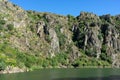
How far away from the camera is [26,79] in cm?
13538

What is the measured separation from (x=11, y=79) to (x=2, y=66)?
4609 cm

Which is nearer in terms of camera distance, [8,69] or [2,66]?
[2,66]

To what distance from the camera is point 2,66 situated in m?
179

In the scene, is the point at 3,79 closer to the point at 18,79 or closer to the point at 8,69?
the point at 18,79

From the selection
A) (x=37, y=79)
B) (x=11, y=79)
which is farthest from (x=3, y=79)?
(x=37, y=79)

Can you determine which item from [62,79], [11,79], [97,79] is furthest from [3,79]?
[97,79]

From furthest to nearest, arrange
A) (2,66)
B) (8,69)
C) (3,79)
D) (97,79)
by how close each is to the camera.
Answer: (8,69) < (2,66) < (97,79) < (3,79)

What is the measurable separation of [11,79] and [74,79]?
1097 inches

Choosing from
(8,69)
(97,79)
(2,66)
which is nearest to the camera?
(97,79)

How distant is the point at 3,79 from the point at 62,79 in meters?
26.3

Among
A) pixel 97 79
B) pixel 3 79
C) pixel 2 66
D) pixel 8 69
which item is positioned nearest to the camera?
pixel 3 79

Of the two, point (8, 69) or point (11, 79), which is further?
point (8, 69)

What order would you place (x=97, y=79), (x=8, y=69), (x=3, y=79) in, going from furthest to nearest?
(x=8, y=69), (x=97, y=79), (x=3, y=79)

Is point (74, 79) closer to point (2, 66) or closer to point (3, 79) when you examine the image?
point (3, 79)
